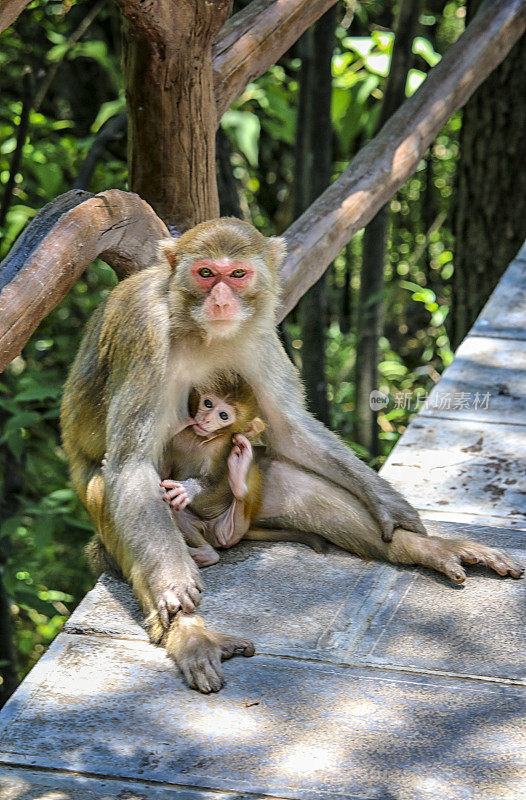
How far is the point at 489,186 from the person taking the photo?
19.9 ft

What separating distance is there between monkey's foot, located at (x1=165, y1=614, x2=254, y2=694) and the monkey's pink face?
32.5 inches

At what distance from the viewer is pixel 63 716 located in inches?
95.2

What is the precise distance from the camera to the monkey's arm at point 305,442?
10.4ft

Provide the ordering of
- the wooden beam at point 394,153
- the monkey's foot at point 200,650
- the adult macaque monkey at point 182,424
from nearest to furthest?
the monkey's foot at point 200,650
the adult macaque monkey at point 182,424
the wooden beam at point 394,153

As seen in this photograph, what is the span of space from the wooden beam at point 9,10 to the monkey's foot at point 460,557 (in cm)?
178

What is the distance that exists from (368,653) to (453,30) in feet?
21.7

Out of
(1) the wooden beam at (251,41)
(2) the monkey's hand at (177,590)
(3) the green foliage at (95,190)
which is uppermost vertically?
A: (1) the wooden beam at (251,41)

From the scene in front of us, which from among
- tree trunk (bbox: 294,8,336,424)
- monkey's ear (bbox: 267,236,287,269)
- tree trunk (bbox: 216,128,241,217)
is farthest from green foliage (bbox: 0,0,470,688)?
monkey's ear (bbox: 267,236,287,269)

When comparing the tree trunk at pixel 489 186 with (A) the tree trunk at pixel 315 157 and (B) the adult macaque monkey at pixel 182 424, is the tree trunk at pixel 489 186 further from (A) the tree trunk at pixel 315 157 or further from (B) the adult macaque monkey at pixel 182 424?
(B) the adult macaque monkey at pixel 182 424

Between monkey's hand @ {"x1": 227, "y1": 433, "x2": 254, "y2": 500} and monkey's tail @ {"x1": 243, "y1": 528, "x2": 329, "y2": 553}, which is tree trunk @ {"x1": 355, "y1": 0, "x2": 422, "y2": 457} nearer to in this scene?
monkey's tail @ {"x1": 243, "y1": 528, "x2": 329, "y2": 553}

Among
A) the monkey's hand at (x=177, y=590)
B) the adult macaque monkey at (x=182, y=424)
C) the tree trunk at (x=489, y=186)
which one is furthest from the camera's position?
the tree trunk at (x=489, y=186)

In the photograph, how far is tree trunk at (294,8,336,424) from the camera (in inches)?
205

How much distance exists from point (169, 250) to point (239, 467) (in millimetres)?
661

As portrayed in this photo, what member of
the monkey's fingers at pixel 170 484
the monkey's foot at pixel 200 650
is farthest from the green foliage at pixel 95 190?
the monkey's foot at pixel 200 650
